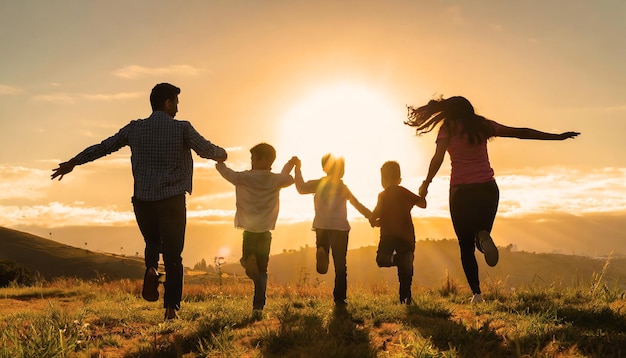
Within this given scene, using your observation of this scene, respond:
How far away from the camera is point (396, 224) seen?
8.33m

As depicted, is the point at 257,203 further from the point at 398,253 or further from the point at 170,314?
the point at 398,253

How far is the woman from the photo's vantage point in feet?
24.2

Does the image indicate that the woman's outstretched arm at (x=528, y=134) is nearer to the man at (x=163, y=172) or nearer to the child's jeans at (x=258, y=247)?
the child's jeans at (x=258, y=247)

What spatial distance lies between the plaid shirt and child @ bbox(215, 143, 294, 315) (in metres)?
0.91

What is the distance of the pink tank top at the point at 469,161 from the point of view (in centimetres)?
741

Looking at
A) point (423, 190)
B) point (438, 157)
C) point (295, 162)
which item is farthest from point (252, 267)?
point (438, 157)

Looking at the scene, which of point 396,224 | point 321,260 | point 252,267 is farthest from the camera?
point 396,224

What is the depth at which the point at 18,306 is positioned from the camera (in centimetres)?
1117

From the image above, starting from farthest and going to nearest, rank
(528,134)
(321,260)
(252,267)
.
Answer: (321,260) → (528,134) → (252,267)

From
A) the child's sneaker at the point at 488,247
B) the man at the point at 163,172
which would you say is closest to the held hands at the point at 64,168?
the man at the point at 163,172

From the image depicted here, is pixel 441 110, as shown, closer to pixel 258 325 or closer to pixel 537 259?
pixel 258 325

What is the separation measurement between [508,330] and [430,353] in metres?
1.68

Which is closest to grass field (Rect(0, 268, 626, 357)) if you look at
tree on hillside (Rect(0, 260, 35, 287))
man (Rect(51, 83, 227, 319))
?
man (Rect(51, 83, 227, 319))

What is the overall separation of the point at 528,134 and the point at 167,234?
5.10 metres
